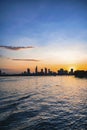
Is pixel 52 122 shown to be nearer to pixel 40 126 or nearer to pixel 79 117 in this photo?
pixel 40 126

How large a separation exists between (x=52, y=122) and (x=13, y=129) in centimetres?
393

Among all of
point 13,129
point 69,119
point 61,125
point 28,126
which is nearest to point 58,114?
point 69,119

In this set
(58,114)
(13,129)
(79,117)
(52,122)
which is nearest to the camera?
(13,129)

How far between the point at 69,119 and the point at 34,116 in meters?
3.61

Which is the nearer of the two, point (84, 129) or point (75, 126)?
point (84, 129)

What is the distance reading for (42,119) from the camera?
1653 cm

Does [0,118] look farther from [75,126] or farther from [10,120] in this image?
[75,126]

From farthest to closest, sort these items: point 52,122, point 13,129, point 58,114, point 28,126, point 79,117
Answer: point 58,114, point 79,117, point 52,122, point 28,126, point 13,129

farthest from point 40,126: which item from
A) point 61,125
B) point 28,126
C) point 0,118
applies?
point 0,118

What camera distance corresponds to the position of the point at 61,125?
49.0 feet

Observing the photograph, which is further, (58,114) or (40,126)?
(58,114)

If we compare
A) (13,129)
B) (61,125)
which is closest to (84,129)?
(61,125)

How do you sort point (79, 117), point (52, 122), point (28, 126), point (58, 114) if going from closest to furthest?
point (28, 126), point (52, 122), point (79, 117), point (58, 114)

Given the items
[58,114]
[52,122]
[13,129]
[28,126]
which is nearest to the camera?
[13,129]
